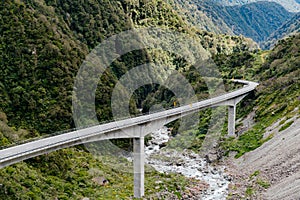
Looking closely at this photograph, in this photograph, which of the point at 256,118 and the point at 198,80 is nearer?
the point at 256,118

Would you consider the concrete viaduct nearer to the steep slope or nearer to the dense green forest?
the dense green forest

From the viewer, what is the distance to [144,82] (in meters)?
98.4

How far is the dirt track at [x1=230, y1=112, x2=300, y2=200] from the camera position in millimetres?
36000

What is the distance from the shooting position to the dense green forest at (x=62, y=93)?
38031 mm

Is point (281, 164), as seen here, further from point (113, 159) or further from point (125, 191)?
point (113, 159)

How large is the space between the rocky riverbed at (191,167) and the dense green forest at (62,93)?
2.82 metres

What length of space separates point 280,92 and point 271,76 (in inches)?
471

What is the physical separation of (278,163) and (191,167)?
38.2 ft

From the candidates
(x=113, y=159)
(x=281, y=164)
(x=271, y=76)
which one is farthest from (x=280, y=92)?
(x=113, y=159)

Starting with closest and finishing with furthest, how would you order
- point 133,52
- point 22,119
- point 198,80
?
point 22,119 < point 198,80 < point 133,52

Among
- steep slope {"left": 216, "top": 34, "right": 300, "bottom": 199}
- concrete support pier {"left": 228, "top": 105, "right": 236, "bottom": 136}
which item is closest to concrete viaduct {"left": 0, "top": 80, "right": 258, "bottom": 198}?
concrete support pier {"left": 228, "top": 105, "right": 236, "bottom": 136}

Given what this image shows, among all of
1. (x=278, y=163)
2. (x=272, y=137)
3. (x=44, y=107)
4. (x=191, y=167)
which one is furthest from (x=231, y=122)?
(x=44, y=107)

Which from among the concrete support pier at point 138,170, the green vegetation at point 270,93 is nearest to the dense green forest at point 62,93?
the green vegetation at point 270,93

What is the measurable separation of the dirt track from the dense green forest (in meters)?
3.24
